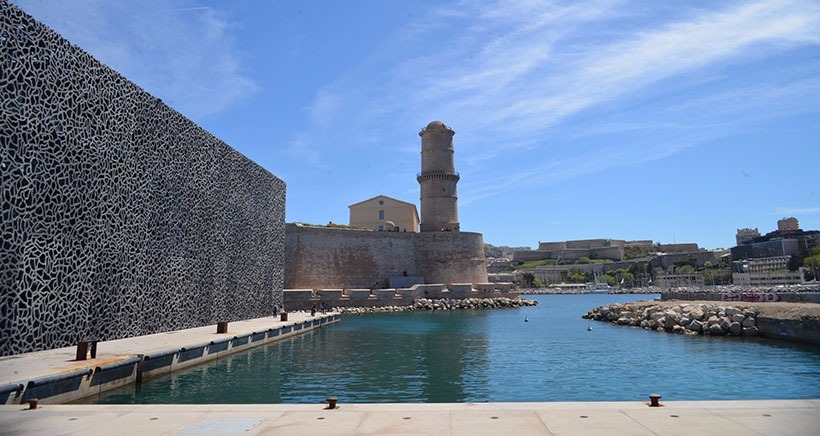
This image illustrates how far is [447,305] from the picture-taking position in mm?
41875

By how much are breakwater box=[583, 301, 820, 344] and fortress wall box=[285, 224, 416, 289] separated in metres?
23.3

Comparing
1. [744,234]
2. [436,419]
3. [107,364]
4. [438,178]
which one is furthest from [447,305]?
[744,234]

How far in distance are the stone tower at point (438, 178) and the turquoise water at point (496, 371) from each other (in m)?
28.2

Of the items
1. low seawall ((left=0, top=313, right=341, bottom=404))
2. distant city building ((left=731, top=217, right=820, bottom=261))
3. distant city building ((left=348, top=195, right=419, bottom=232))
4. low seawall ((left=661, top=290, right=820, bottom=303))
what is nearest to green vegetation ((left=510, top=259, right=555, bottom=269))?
distant city building ((left=731, top=217, right=820, bottom=261))

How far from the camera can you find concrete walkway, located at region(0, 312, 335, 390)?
8.85 meters

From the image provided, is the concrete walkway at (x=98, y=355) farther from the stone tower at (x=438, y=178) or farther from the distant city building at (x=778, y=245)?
the distant city building at (x=778, y=245)

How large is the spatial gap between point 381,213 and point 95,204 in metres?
41.4

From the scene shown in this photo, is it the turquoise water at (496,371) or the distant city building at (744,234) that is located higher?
the distant city building at (744,234)

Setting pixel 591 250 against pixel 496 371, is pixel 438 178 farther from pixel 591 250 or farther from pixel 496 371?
pixel 591 250

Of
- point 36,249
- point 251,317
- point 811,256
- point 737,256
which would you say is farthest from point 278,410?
point 737,256

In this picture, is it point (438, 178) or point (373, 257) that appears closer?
point (373, 257)

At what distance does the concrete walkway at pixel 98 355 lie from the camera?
8.85 metres

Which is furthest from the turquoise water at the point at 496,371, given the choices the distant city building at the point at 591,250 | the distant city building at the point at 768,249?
the distant city building at the point at 591,250

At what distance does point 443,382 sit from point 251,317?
1538 cm
